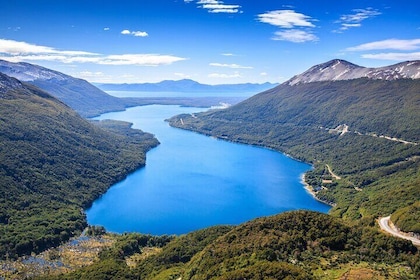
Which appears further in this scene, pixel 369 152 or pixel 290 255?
pixel 369 152

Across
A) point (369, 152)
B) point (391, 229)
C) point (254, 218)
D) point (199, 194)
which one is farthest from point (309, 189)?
point (391, 229)

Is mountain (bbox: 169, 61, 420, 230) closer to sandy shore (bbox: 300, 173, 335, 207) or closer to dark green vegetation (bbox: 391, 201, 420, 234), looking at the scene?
dark green vegetation (bbox: 391, 201, 420, 234)

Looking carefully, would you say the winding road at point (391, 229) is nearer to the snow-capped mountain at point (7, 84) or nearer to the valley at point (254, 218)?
the valley at point (254, 218)

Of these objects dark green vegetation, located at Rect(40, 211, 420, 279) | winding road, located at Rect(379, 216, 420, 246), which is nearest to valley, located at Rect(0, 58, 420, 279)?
dark green vegetation, located at Rect(40, 211, 420, 279)

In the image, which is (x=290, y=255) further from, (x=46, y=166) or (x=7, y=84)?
(x=7, y=84)

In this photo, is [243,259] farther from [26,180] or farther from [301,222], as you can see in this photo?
[26,180]
